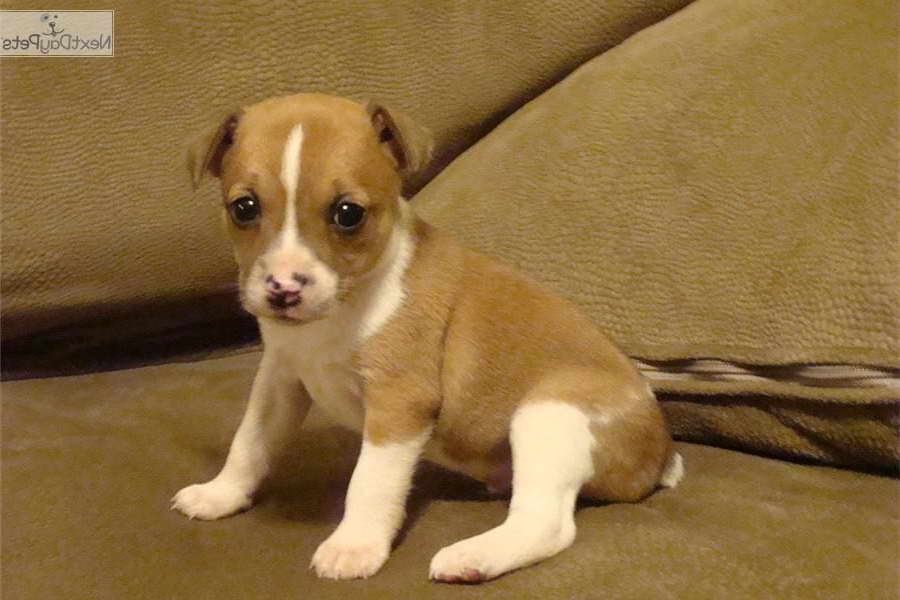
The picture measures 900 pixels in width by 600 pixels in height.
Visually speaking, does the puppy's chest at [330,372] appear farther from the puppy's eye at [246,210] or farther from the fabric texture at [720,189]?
the fabric texture at [720,189]

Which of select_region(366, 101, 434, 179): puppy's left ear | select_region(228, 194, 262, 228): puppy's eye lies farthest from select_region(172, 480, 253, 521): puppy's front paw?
select_region(366, 101, 434, 179): puppy's left ear

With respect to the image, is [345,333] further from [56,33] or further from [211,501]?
[56,33]

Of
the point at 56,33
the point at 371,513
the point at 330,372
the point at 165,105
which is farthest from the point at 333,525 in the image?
the point at 56,33

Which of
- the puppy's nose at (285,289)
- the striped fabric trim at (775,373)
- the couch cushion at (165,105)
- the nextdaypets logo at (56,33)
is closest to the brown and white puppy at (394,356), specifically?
the puppy's nose at (285,289)

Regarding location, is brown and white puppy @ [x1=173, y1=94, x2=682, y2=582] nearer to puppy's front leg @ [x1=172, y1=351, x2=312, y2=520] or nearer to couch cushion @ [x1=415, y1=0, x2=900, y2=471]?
puppy's front leg @ [x1=172, y1=351, x2=312, y2=520]

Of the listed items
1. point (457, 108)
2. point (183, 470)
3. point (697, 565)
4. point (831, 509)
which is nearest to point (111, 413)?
point (183, 470)

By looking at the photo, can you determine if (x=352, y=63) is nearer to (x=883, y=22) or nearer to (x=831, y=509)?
Answer: (x=883, y=22)

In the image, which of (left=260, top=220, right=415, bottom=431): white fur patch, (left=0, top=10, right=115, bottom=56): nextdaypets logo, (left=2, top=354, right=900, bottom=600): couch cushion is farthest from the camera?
(left=0, top=10, right=115, bottom=56): nextdaypets logo

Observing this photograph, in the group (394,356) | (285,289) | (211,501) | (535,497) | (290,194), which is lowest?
(211,501)
